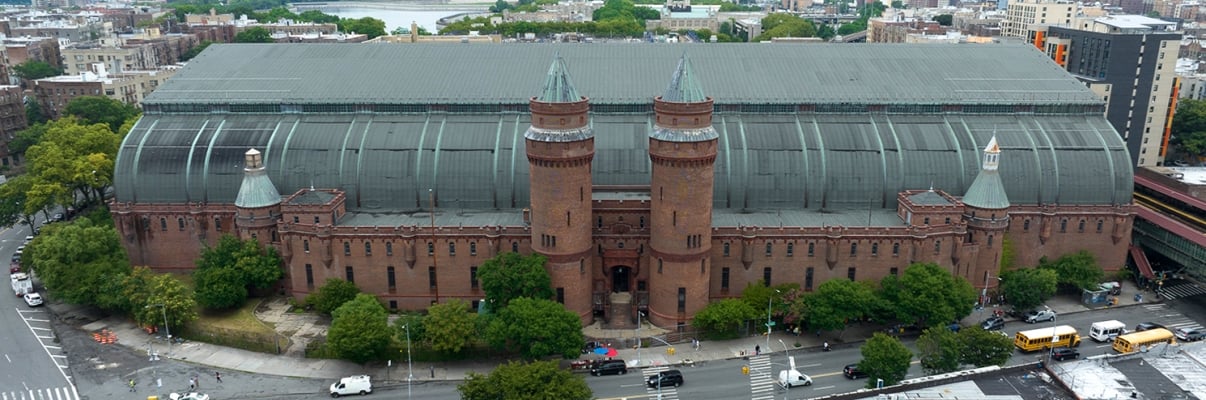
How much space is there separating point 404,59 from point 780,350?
66173 mm

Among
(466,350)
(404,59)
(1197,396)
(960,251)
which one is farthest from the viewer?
(404,59)

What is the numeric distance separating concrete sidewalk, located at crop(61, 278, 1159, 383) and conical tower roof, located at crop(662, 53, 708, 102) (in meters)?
26.3

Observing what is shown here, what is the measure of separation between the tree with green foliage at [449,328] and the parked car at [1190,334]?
75209 mm

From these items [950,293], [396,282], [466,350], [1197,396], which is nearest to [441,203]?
[396,282]

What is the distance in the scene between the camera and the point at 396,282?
98.9m

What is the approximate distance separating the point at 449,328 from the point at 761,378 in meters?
30.9

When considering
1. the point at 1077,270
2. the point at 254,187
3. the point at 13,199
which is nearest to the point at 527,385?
the point at 254,187

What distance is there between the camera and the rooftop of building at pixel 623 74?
112500mm

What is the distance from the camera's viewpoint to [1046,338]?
90.5 m

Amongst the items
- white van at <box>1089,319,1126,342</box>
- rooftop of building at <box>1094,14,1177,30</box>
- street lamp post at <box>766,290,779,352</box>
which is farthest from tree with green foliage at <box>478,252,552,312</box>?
rooftop of building at <box>1094,14,1177,30</box>

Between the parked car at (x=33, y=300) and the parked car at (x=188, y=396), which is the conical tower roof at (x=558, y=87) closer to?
the parked car at (x=188, y=396)

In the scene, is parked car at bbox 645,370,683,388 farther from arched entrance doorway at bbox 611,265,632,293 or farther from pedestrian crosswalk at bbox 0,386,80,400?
pedestrian crosswalk at bbox 0,386,80,400

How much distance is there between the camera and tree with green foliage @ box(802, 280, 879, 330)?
298 ft

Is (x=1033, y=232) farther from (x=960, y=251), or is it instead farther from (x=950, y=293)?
(x=950, y=293)
